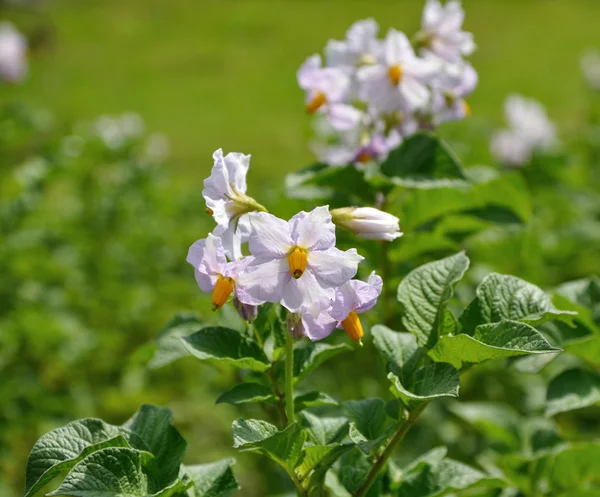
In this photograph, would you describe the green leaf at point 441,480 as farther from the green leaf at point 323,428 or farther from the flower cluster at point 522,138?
the flower cluster at point 522,138

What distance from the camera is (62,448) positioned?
1016mm

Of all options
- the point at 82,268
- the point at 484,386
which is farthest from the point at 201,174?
the point at 484,386

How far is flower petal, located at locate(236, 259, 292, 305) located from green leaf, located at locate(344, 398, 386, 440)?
0.86 ft

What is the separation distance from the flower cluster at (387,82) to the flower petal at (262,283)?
744mm

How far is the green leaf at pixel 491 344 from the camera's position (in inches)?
36.7

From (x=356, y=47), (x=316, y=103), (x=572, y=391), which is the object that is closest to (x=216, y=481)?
(x=572, y=391)

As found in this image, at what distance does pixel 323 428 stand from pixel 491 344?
32 cm

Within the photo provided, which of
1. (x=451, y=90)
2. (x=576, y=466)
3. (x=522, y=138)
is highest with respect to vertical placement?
(x=451, y=90)

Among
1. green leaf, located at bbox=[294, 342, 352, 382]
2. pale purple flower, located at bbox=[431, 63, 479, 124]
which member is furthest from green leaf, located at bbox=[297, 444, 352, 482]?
pale purple flower, located at bbox=[431, 63, 479, 124]

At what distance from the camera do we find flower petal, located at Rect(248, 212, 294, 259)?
3.14 ft

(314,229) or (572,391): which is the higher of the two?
(314,229)

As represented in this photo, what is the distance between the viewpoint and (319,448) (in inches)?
39.0

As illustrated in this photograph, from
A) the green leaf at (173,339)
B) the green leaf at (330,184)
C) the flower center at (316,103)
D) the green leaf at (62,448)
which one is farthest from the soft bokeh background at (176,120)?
the green leaf at (62,448)

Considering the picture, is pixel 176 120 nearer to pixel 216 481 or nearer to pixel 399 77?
pixel 399 77
